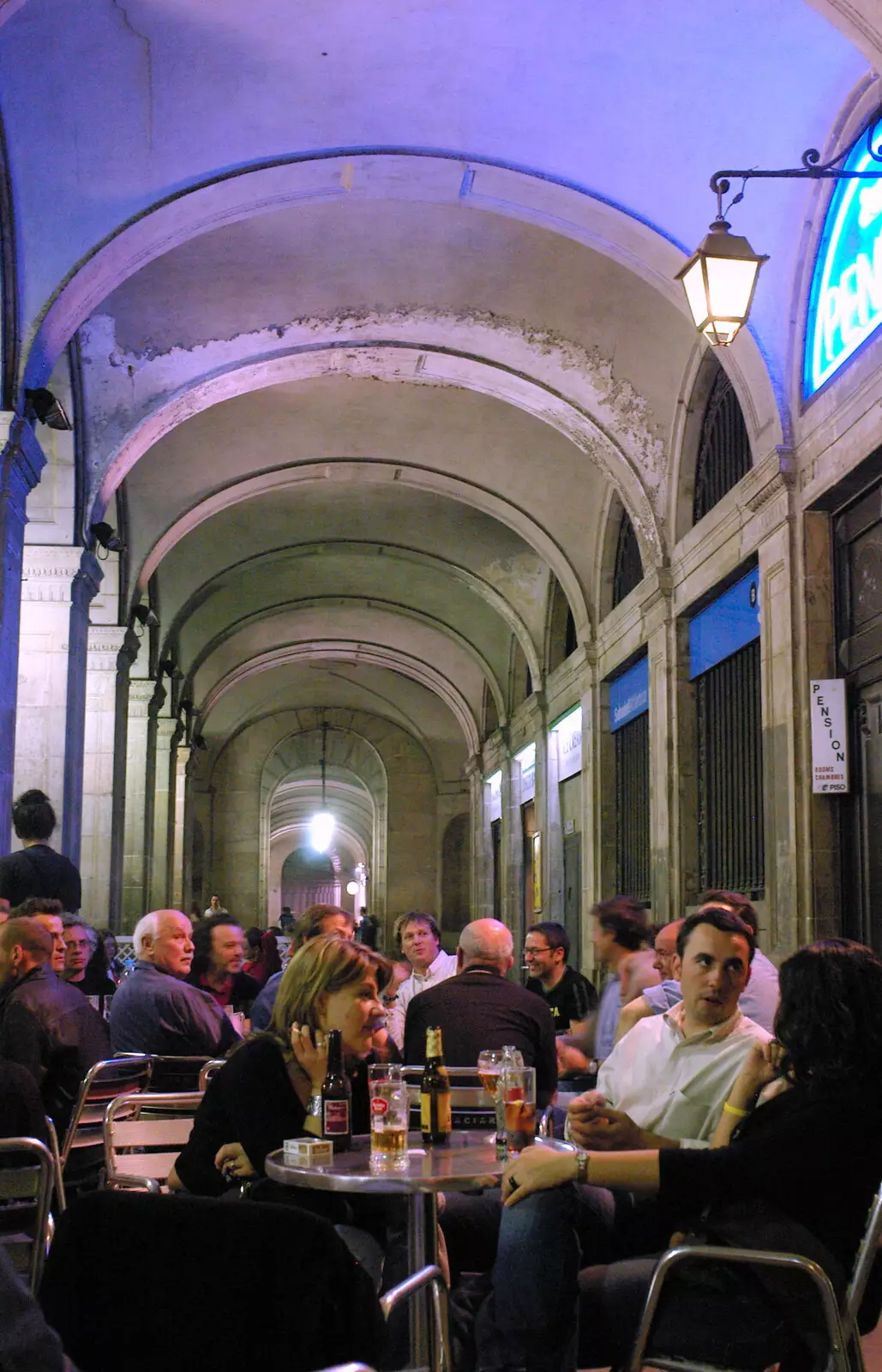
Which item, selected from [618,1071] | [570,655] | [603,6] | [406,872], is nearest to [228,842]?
[406,872]

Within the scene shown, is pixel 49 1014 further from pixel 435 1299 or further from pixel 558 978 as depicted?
pixel 558 978

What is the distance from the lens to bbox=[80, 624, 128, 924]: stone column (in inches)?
519

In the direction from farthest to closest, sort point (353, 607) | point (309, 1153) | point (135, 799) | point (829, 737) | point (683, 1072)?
point (353, 607) < point (135, 799) < point (829, 737) < point (683, 1072) < point (309, 1153)

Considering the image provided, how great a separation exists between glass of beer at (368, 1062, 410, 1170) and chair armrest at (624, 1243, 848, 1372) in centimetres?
64

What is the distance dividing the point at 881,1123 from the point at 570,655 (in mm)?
13797

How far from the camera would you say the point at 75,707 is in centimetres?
1088

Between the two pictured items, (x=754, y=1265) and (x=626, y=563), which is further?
(x=626, y=563)

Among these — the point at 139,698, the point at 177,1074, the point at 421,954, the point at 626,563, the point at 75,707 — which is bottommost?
the point at 177,1074

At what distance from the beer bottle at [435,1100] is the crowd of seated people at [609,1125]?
151mm

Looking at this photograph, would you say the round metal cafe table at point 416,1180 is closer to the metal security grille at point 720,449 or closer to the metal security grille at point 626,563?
the metal security grille at point 720,449

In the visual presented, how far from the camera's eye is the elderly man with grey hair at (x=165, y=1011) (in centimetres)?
541

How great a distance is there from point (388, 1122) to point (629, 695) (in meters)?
10.7

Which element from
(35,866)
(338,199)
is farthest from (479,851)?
(35,866)

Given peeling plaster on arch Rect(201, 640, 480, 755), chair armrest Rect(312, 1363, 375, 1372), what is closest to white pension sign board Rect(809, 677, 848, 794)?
chair armrest Rect(312, 1363, 375, 1372)
